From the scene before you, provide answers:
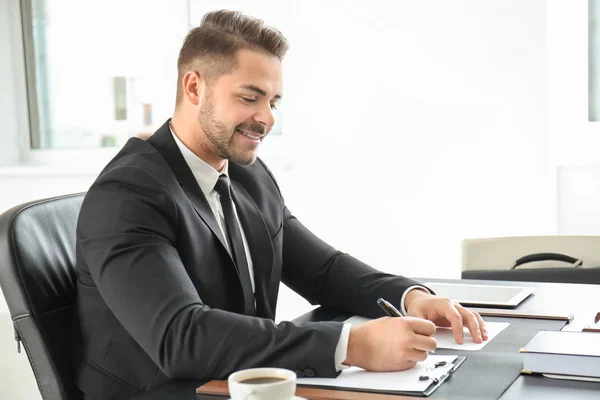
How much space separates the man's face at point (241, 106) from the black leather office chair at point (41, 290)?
0.38 m

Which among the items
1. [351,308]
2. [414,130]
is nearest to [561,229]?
[414,130]

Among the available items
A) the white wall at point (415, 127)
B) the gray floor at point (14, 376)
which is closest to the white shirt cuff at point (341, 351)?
→ the gray floor at point (14, 376)

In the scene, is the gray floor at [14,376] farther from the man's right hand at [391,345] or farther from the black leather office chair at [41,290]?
the man's right hand at [391,345]

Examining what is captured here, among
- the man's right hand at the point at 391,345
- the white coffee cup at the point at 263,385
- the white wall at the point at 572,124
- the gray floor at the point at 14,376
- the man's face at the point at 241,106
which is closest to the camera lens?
the white coffee cup at the point at 263,385

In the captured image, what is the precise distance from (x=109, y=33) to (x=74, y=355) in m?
3.94

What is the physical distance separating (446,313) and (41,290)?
0.73m

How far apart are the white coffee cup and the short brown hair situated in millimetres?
877

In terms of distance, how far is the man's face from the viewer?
5.65ft

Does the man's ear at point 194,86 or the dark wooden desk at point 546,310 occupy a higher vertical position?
the man's ear at point 194,86

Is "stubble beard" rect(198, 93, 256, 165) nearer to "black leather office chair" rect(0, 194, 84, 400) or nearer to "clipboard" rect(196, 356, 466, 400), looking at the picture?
"black leather office chair" rect(0, 194, 84, 400)

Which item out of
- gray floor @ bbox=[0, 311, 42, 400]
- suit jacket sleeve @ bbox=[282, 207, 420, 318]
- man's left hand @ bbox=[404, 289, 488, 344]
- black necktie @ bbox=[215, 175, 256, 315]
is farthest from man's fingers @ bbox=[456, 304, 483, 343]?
gray floor @ bbox=[0, 311, 42, 400]

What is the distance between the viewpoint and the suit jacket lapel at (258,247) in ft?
A: 5.69

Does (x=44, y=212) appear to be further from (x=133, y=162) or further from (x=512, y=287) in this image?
(x=512, y=287)

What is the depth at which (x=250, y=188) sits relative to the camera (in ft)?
6.28
